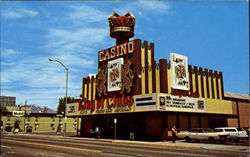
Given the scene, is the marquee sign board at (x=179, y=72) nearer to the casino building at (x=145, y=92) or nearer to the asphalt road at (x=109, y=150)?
the casino building at (x=145, y=92)

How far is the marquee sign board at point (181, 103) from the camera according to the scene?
3101 centimetres

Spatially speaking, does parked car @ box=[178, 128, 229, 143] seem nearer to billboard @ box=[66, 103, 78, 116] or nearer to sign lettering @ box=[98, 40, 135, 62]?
sign lettering @ box=[98, 40, 135, 62]

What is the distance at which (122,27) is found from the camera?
42.3 meters

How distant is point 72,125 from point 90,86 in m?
51.3

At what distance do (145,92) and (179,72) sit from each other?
6206 millimetres

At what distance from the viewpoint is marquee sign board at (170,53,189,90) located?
116 ft

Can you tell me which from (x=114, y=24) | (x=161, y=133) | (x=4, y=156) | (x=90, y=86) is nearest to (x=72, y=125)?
(x=90, y=86)

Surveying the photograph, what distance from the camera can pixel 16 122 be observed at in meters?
82.9

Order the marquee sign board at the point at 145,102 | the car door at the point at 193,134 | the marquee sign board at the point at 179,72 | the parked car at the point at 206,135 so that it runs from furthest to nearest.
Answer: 1. the marquee sign board at the point at 179,72
2. the marquee sign board at the point at 145,102
3. the car door at the point at 193,134
4. the parked car at the point at 206,135

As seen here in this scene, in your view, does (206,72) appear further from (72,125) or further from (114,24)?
(72,125)

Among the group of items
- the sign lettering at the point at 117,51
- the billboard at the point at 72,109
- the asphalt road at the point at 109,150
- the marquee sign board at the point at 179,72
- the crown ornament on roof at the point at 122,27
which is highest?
the crown ornament on roof at the point at 122,27

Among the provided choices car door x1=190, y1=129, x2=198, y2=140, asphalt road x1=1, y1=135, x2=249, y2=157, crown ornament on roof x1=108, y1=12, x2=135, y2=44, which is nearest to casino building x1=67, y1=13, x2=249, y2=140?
crown ornament on roof x1=108, y1=12, x2=135, y2=44

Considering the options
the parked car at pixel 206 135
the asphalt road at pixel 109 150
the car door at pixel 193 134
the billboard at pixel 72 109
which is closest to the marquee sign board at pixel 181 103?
the parked car at pixel 206 135

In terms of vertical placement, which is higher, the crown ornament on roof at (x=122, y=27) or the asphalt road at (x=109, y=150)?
Answer: the crown ornament on roof at (x=122, y=27)
